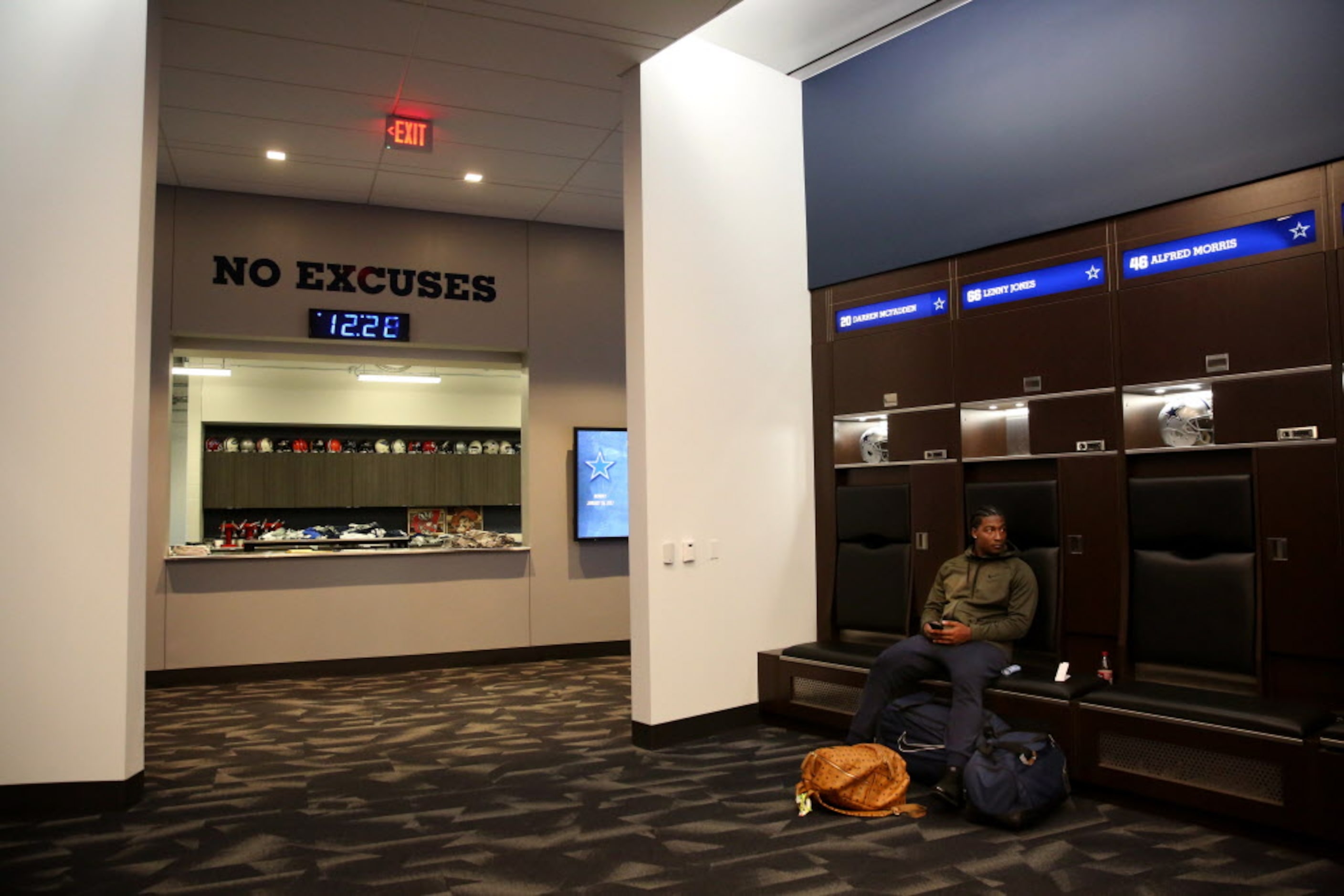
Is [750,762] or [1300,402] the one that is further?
[750,762]

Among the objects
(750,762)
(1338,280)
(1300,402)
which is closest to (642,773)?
(750,762)

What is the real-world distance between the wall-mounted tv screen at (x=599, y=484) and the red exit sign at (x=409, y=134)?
2863 millimetres

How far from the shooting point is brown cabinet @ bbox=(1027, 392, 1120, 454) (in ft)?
15.6

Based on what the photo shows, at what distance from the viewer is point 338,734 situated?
5609 mm

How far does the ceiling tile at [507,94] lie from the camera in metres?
5.70

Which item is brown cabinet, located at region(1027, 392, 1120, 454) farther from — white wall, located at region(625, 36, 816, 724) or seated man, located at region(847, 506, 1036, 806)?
white wall, located at region(625, 36, 816, 724)

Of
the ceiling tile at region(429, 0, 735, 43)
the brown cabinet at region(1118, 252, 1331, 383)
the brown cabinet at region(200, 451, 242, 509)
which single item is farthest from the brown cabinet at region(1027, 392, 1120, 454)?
the brown cabinet at region(200, 451, 242, 509)

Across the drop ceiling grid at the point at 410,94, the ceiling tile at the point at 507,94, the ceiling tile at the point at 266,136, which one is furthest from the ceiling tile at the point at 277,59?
the ceiling tile at the point at 266,136

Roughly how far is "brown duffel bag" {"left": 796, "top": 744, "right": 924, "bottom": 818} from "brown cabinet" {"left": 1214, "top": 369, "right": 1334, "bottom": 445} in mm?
2119

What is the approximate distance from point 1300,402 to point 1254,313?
1.44 feet

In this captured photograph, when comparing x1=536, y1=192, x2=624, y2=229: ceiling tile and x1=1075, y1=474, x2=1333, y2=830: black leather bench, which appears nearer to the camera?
x1=1075, y1=474, x2=1333, y2=830: black leather bench

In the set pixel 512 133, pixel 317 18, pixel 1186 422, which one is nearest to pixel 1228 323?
pixel 1186 422

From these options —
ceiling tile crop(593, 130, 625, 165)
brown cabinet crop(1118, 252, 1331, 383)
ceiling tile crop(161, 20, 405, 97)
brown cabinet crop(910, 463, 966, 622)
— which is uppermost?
ceiling tile crop(593, 130, 625, 165)

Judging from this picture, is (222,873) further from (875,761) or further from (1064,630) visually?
(1064,630)
